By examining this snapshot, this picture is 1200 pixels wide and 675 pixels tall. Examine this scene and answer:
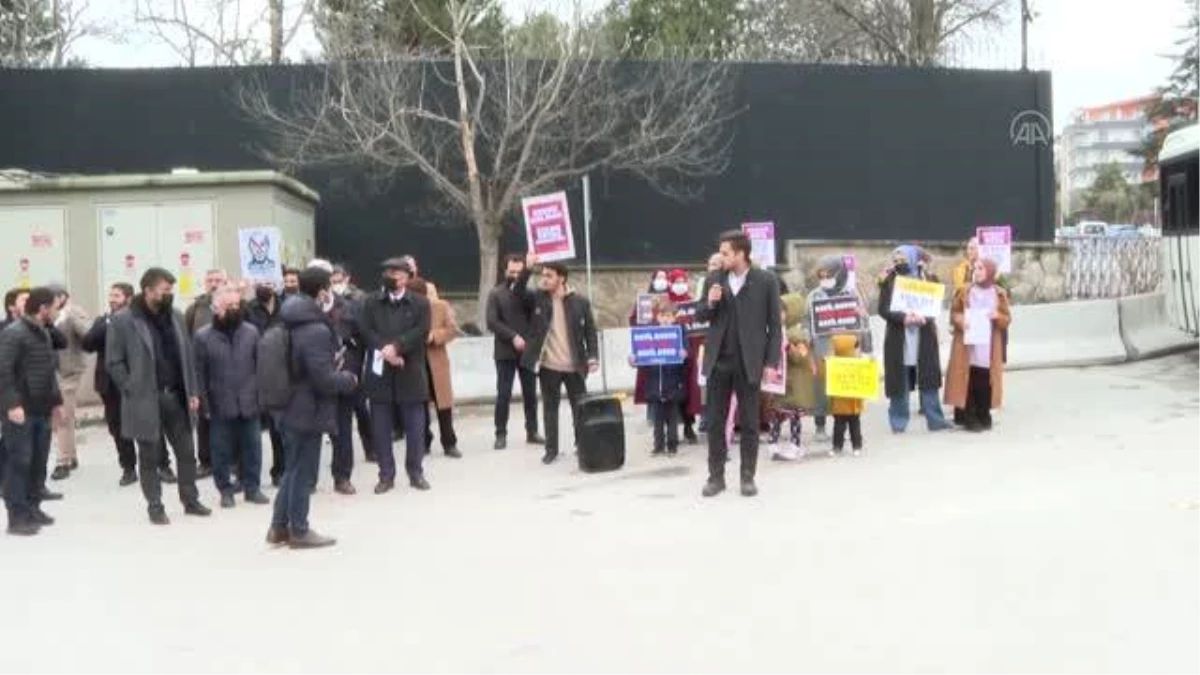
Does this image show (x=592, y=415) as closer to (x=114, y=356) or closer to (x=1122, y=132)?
(x=114, y=356)

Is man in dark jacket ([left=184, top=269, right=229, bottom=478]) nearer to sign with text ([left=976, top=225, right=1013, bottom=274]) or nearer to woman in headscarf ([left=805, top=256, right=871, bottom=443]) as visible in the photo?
woman in headscarf ([left=805, top=256, right=871, bottom=443])

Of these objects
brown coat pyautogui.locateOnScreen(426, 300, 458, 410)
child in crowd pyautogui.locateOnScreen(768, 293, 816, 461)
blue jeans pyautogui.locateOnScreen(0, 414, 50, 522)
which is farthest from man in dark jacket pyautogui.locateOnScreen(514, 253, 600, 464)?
blue jeans pyautogui.locateOnScreen(0, 414, 50, 522)

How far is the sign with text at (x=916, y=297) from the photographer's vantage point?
1209cm

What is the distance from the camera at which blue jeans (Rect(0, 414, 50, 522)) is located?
9188 millimetres

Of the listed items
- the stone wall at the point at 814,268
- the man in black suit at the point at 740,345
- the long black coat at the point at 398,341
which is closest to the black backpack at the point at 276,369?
the long black coat at the point at 398,341

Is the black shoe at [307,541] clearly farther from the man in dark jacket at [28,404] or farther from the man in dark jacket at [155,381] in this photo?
the man in dark jacket at [28,404]

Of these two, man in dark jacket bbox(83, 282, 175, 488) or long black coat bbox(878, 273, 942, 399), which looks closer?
man in dark jacket bbox(83, 282, 175, 488)

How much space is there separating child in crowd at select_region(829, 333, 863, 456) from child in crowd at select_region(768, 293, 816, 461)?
257 millimetres

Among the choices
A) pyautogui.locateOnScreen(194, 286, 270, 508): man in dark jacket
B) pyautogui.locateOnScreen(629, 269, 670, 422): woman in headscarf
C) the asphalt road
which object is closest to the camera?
the asphalt road

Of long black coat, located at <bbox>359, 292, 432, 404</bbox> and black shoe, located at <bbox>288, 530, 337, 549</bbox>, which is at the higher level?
long black coat, located at <bbox>359, 292, 432, 404</bbox>

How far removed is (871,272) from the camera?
2288 cm

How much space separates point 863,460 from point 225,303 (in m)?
5.29

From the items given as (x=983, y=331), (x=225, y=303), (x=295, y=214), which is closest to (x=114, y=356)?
(x=225, y=303)

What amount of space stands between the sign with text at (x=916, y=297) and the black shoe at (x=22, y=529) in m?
7.52
